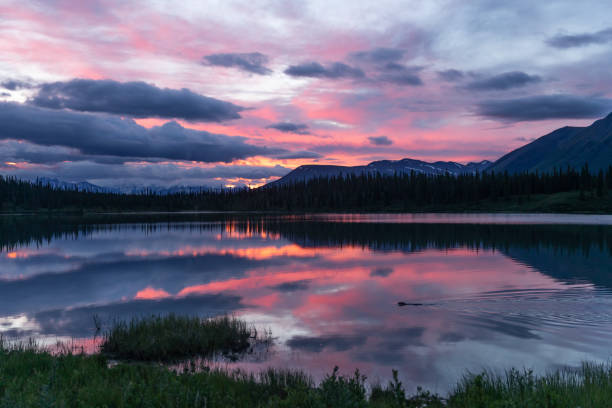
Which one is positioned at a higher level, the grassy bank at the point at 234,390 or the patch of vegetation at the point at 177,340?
the grassy bank at the point at 234,390

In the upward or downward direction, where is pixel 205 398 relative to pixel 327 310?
upward

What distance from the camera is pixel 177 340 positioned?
16078 millimetres

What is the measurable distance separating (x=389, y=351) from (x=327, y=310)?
24.8 ft

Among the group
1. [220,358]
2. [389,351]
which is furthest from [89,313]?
[389,351]

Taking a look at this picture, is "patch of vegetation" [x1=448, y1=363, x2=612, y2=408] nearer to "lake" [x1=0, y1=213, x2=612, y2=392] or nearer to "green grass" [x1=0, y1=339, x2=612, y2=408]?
"green grass" [x1=0, y1=339, x2=612, y2=408]

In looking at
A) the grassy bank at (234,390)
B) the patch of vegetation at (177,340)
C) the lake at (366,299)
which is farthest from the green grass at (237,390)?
the patch of vegetation at (177,340)

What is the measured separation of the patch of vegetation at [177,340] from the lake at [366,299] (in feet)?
4.33

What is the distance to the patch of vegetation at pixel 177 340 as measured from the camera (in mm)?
15641

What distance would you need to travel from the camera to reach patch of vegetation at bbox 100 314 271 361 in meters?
15.6

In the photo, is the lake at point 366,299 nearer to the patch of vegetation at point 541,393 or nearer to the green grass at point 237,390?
the patch of vegetation at point 541,393

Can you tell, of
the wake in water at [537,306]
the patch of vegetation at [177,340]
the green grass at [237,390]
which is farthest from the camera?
the wake in water at [537,306]

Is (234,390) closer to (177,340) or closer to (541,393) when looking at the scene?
(177,340)

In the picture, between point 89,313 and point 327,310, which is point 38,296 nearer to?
point 89,313

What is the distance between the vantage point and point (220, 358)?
1541 centimetres
